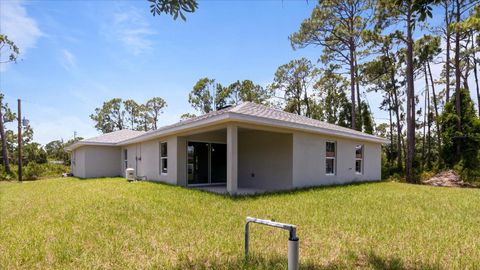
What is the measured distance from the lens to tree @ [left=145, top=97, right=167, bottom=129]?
1665 inches

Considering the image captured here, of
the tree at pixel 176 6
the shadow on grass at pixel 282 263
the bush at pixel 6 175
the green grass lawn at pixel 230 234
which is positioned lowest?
the bush at pixel 6 175

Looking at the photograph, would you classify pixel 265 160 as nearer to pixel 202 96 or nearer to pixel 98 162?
pixel 98 162

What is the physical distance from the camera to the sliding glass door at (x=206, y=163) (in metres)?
13.0

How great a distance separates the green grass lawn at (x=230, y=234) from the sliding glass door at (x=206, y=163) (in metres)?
4.67

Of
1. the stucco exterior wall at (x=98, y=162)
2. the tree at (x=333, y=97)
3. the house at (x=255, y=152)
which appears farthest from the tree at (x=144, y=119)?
the house at (x=255, y=152)

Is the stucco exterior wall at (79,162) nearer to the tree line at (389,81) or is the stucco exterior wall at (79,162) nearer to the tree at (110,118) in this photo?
the tree line at (389,81)

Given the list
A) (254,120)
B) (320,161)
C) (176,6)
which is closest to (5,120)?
(254,120)

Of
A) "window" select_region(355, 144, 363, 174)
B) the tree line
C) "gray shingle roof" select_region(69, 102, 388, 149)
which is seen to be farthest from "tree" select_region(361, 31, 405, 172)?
"gray shingle roof" select_region(69, 102, 388, 149)

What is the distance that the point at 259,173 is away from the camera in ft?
40.9

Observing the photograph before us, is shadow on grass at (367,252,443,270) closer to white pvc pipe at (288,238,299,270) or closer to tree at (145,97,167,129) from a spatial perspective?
white pvc pipe at (288,238,299,270)

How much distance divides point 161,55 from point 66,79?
7688 millimetres

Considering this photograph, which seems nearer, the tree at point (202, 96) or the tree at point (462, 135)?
the tree at point (462, 135)

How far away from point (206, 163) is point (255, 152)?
8.15 ft

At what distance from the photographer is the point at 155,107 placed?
42.6 m
